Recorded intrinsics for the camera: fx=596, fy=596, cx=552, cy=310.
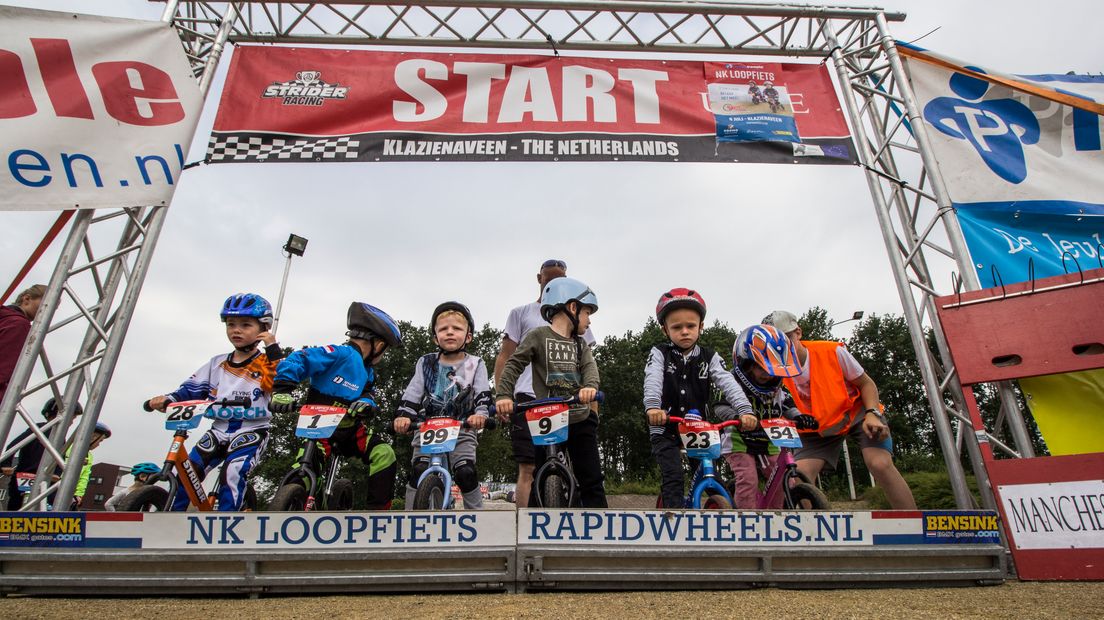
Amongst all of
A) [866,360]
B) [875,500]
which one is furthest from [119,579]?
[866,360]

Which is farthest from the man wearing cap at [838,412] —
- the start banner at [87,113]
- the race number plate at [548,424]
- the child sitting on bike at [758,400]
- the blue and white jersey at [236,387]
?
the start banner at [87,113]

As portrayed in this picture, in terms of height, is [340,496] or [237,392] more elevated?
[237,392]

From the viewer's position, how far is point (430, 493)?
3.42 m

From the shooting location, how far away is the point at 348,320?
4223 mm

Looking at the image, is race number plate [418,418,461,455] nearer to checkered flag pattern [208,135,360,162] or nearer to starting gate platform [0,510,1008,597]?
starting gate platform [0,510,1008,597]

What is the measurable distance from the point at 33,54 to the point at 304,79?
78.5 inches

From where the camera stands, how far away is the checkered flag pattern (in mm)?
5398

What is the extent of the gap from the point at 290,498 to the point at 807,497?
294 centimetres

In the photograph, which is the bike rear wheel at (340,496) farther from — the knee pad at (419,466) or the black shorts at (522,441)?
the black shorts at (522,441)

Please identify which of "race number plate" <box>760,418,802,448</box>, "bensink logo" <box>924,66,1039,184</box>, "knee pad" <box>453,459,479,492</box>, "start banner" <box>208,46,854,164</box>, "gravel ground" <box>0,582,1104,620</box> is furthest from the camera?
"start banner" <box>208,46,854,164</box>

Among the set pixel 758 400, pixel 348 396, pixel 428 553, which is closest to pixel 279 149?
pixel 348 396

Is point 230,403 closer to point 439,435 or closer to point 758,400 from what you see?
point 439,435

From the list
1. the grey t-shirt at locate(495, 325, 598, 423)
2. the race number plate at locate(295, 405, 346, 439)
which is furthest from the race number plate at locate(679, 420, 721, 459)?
the race number plate at locate(295, 405, 346, 439)

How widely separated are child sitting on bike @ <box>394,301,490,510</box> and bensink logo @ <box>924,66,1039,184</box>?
4422mm
